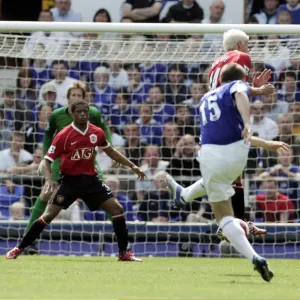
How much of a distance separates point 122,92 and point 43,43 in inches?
62.0

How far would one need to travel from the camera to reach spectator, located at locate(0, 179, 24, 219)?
1471cm

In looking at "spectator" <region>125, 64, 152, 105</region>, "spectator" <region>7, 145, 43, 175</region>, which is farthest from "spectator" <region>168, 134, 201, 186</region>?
"spectator" <region>7, 145, 43, 175</region>

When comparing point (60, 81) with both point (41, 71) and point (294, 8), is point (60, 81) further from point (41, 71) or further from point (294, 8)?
point (294, 8)

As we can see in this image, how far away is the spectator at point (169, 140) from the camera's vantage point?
15100 mm

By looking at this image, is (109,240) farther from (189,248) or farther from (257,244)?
(257,244)

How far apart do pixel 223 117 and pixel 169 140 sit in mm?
6556

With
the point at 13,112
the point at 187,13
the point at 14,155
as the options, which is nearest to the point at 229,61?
the point at 14,155

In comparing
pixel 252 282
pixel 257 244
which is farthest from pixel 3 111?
pixel 252 282

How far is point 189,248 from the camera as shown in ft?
46.8

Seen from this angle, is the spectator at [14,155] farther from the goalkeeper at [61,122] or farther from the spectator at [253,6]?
the spectator at [253,6]

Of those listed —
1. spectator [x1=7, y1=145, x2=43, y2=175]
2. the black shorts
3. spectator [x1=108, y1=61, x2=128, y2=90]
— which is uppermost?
spectator [x1=108, y1=61, x2=128, y2=90]

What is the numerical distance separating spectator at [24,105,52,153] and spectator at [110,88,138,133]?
3.27ft

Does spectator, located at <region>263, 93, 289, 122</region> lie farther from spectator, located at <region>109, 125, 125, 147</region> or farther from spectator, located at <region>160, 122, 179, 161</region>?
spectator, located at <region>109, 125, 125, 147</region>

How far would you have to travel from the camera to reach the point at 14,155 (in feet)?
49.8
